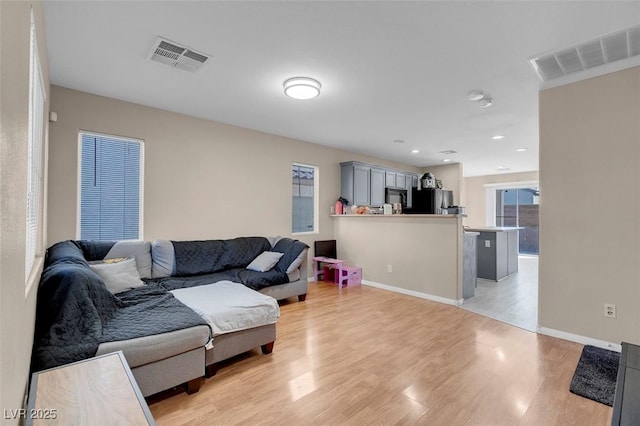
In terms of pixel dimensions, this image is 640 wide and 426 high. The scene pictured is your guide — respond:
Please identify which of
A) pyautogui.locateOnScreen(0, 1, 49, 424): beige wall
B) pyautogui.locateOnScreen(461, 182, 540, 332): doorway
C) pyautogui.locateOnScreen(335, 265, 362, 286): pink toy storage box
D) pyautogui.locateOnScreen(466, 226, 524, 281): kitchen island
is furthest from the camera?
pyautogui.locateOnScreen(466, 226, 524, 281): kitchen island

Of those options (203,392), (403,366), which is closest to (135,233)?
(203,392)

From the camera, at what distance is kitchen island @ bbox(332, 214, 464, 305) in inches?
157

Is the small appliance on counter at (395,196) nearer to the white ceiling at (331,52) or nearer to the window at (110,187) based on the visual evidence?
the white ceiling at (331,52)

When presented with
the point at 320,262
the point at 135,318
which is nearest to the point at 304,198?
the point at 320,262

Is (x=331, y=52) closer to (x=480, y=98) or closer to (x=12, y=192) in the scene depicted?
(x=480, y=98)

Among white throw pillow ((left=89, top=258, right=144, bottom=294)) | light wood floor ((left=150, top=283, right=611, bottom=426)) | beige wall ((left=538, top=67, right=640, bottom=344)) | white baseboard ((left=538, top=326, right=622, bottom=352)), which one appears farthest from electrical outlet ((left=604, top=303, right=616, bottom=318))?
white throw pillow ((left=89, top=258, right=144, bottom=294))

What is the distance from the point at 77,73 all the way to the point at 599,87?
488 cm

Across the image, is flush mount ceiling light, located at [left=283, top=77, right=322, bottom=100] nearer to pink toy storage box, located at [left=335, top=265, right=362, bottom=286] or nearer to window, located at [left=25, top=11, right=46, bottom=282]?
window, located at [left=25, top=11, right=46, bottom=282]

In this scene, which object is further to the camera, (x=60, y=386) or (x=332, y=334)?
(x=332, y=334)

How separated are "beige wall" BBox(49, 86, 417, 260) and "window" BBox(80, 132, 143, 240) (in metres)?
0.12

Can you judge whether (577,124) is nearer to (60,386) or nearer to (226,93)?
(226,93)

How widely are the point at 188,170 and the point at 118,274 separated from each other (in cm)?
165

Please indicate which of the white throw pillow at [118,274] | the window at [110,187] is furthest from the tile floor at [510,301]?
the window at [110,187]

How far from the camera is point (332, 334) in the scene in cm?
300
